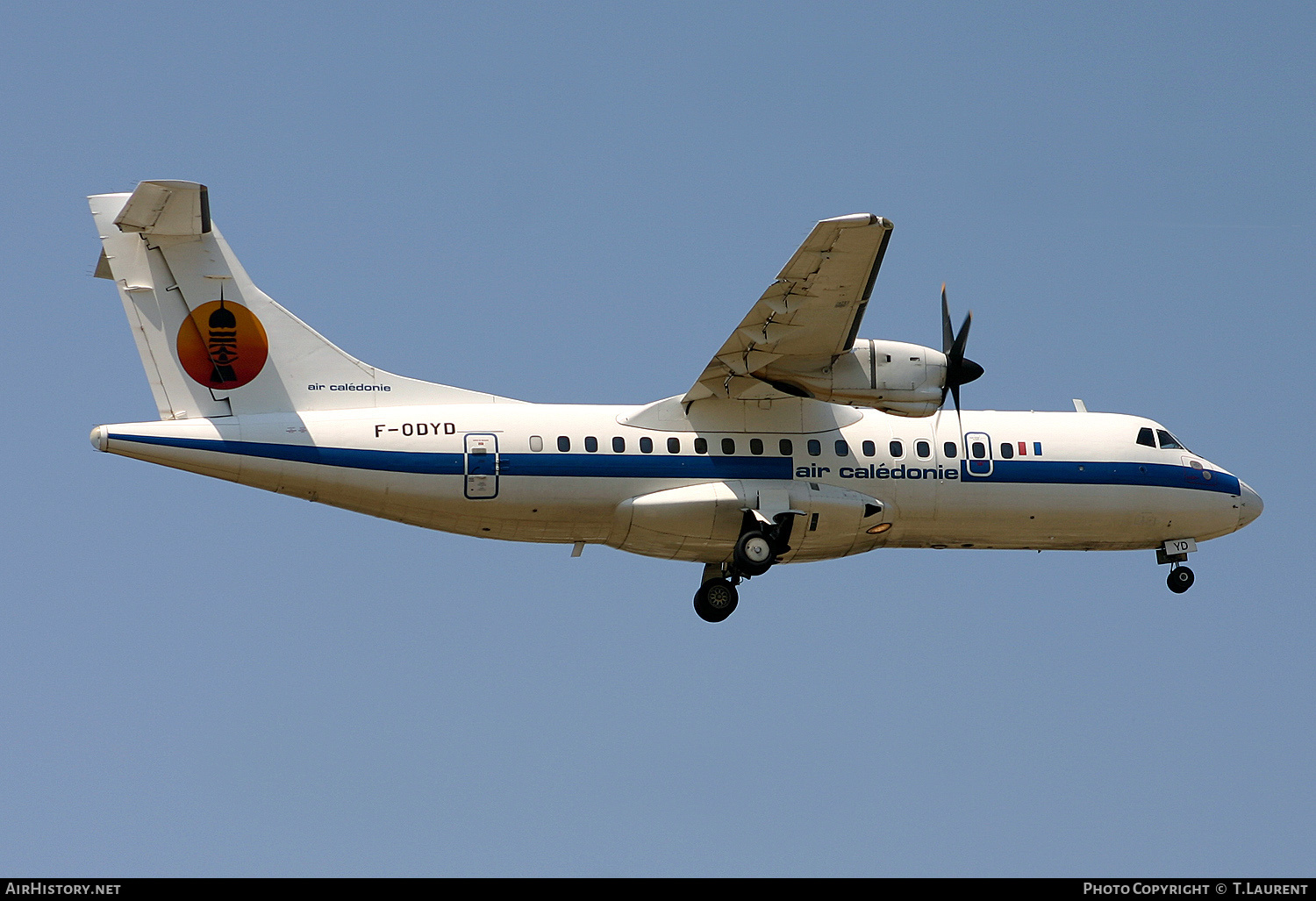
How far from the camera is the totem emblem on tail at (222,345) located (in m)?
23.0

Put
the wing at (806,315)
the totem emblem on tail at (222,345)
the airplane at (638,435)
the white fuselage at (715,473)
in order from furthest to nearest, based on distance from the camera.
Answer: the totem emblem on tail at (222,345)
the white fuselage at (715,473)
the airplane at (638,435)
the wing at (806,315)

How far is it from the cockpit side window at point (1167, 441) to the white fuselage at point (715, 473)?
100 mm

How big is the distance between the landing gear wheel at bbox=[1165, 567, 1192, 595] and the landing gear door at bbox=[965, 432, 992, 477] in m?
4.41

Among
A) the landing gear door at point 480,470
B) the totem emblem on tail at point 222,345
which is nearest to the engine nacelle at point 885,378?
the landing gear door at point 480,470

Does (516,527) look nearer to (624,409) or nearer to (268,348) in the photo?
(624,409)

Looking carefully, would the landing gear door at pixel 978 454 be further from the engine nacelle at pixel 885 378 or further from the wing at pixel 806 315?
the wing at pixel 806 315

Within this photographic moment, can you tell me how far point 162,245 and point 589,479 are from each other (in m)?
7.34

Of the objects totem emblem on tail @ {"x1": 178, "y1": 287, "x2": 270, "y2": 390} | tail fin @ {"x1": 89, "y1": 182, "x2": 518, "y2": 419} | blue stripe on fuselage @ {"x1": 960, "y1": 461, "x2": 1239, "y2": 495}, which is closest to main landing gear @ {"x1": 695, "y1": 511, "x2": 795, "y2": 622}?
blue stripe on fuselage @ {"x1": 960, "y1": 461, "x2": 1239, "y2": 495}

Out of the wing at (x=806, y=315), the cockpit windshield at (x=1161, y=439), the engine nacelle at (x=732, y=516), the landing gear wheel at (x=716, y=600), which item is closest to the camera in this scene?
the wing at (x=806, y=315)
